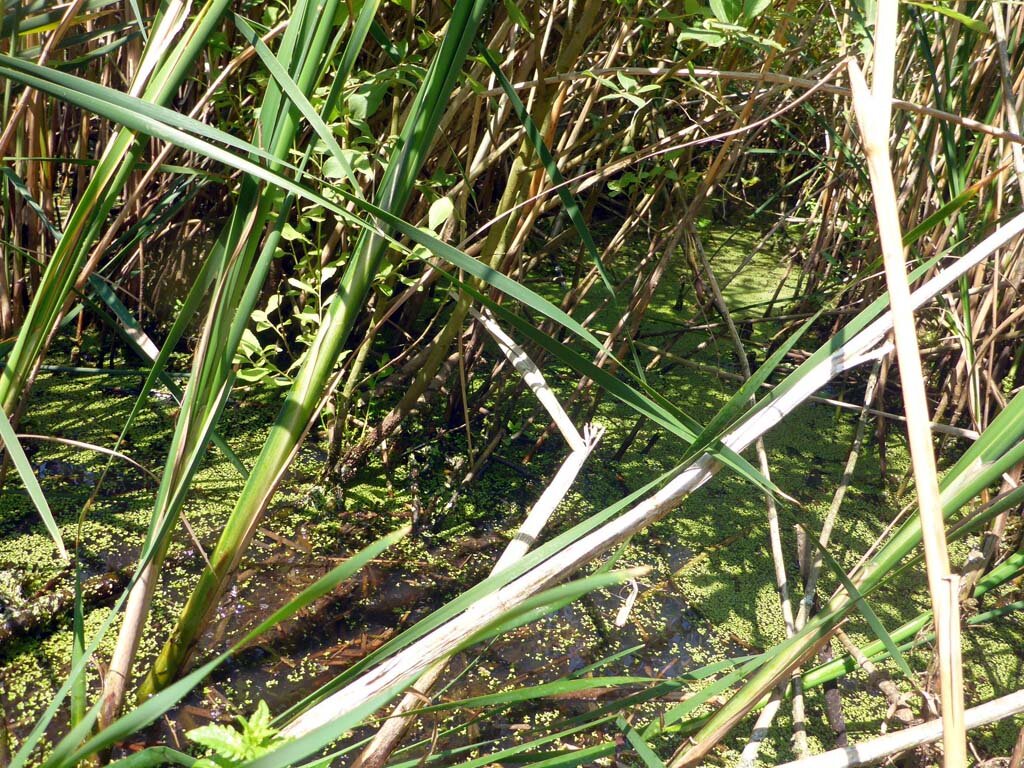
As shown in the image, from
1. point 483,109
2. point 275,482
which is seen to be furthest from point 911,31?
point 275,482

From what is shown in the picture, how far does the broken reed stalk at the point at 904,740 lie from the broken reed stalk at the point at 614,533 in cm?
25

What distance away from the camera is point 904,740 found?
2.47ft

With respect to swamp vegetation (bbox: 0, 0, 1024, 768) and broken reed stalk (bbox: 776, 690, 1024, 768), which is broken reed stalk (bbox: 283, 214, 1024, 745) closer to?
swamp vegetation (bbox: 0, 0, 1024, 768)

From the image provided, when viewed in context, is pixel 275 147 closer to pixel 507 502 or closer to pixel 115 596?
pixel 115 596

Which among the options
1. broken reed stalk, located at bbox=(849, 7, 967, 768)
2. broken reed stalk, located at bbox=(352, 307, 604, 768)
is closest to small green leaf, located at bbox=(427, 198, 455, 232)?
broken reed stalk, located at bbox=(352, 307, 604, 768)

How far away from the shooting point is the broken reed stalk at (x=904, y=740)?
747 mm

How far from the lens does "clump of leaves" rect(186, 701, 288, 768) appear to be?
1.87ft

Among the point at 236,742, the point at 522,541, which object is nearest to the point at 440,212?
the point at 522,541

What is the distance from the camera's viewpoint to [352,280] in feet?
2.89

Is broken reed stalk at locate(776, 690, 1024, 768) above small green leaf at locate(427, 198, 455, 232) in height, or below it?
below

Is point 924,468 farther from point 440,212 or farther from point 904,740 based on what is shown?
point 440,212

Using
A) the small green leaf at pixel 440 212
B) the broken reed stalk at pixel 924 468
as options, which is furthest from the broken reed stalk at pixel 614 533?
the small green leaf at pixel 440 212

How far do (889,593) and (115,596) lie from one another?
120 cm

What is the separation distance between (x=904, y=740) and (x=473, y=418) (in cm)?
99
